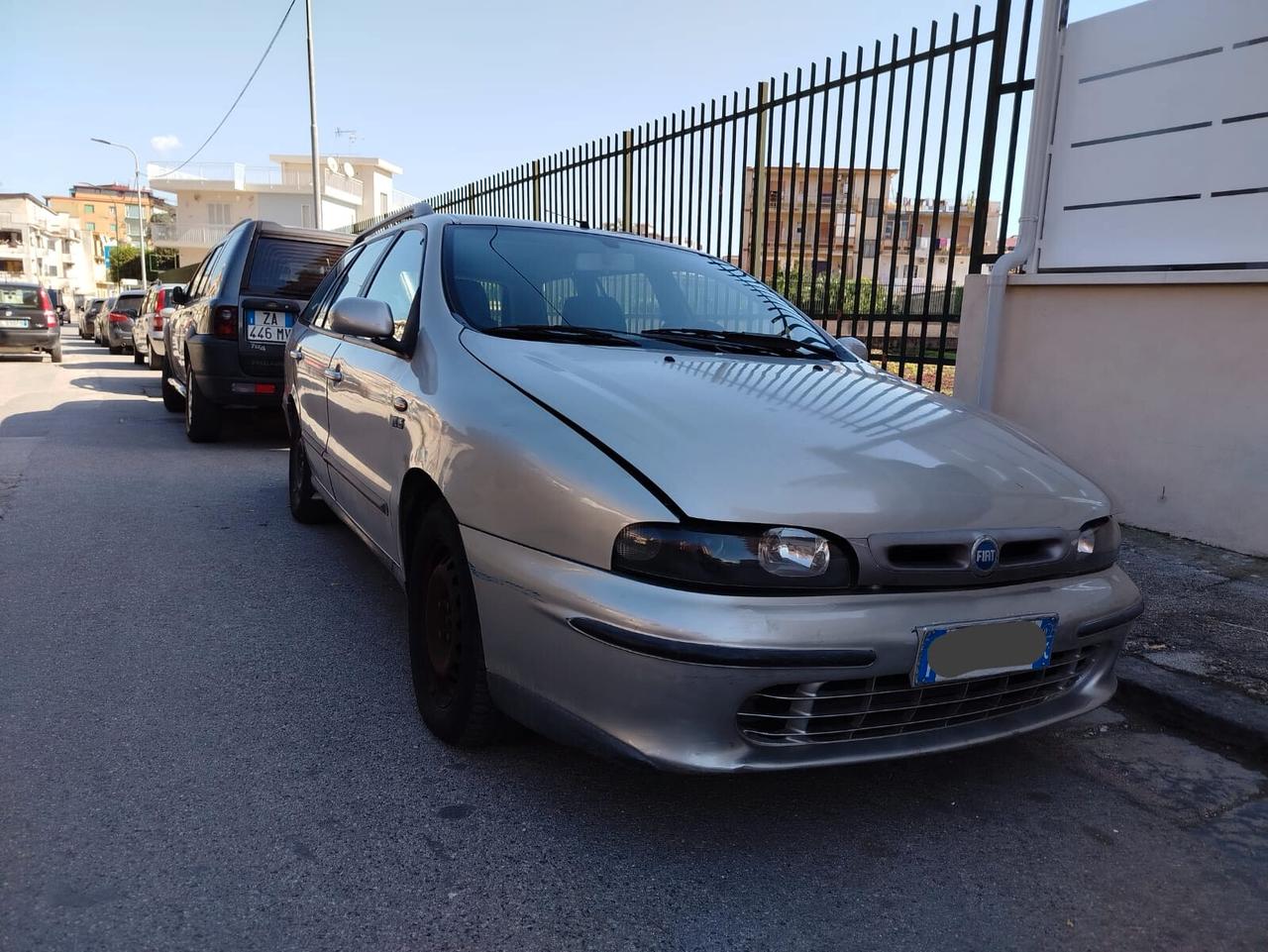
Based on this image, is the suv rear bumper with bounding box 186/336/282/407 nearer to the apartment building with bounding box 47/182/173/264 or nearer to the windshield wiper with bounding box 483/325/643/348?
the windshield wiper with bounding box 483/325/643/348

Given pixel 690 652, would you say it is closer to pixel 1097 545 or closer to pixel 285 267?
pixel 1097 545

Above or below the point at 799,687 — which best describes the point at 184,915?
below

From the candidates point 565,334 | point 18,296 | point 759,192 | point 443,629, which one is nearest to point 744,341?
point 565,334

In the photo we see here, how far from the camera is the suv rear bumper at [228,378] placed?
278 inches

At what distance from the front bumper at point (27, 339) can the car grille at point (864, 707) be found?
66.3 ft

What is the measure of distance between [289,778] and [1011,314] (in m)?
4.82

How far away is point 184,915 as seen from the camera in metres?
1.84

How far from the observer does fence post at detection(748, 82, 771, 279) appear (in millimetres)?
6887

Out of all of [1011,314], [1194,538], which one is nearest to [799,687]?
[1194,538]

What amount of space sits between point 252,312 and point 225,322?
0.71ft

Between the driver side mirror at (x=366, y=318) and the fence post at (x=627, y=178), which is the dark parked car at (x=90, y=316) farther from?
the driver side mirror at (x=366, y=318)

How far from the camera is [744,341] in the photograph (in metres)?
3.22

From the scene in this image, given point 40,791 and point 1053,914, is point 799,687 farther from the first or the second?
point 40,791

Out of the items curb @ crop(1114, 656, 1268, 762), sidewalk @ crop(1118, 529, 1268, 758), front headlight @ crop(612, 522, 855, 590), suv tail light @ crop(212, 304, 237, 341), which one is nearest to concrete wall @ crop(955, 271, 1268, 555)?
sidewalk @ crop(1118, 529, 1268, 758)
